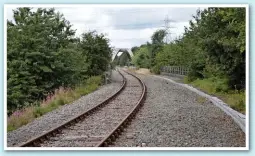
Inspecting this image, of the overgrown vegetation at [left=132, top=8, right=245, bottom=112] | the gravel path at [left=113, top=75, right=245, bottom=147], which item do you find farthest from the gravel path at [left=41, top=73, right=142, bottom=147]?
the overgrown vegetation at [left=132, top=8, right=245, bottom=112]

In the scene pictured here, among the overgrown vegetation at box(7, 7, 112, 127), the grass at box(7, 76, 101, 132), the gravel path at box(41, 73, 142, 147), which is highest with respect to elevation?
the overgrown vegetation at box(7, 7, 112, 127)

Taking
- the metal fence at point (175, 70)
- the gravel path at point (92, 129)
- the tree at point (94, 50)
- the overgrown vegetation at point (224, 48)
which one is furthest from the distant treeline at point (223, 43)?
the metal fence at point (175, 70)

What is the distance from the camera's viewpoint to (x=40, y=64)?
14219 mm

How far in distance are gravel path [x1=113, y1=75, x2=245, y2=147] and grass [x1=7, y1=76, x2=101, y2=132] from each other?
2.33 m

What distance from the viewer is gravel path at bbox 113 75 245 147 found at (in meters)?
7.34

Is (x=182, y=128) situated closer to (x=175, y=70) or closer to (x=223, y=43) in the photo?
(x=223, y=43)

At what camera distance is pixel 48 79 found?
15195 millimetres

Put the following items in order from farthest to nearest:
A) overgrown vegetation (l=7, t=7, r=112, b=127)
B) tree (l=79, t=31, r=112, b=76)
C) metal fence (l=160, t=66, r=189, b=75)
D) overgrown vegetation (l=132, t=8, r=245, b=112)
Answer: metal fence (l=160, t=66, r=189, b=75) → tree (l=79, t=31, r=112, b=76) → overgrown vegetation (l=7, t=7, r=112, b=127) → overgrown vegetation (l=132, t=8, r=245, b=112)

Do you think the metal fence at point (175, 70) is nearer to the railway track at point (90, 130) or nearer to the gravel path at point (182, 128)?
the gravel path at point (182, 128)

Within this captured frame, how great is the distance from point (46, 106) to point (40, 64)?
8.33 feet

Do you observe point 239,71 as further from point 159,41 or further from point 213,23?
point 159,41

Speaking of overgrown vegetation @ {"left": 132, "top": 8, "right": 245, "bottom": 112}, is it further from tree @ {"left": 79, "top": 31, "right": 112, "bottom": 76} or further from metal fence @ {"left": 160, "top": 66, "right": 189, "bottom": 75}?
metal fence @ {"left": 160, "top": 66, "right": 189, "bottom": 75}
